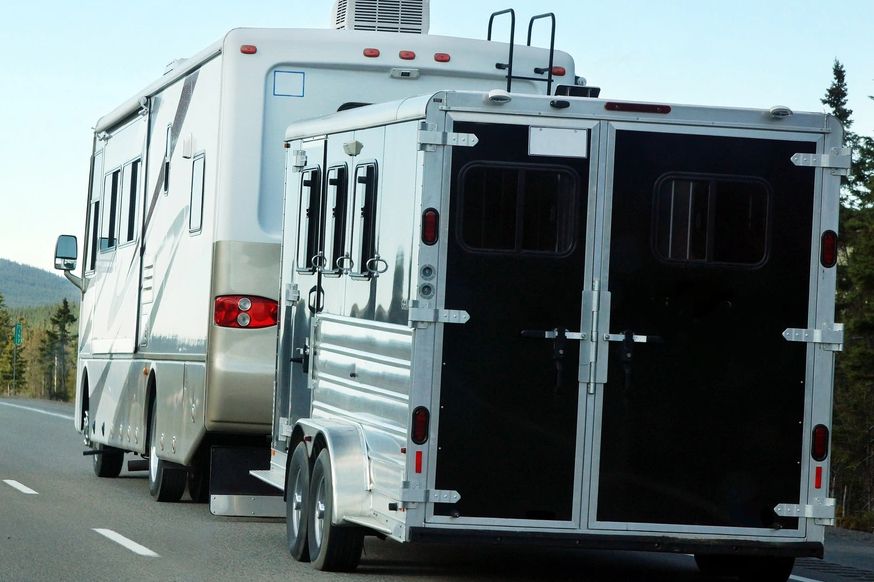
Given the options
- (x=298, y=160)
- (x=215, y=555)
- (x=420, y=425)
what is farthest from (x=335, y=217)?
(x=215, y=555)

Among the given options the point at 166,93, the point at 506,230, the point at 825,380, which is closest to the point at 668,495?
the point at 825,380

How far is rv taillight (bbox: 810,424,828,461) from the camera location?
9.34m

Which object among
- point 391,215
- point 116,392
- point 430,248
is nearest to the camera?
point 430,248

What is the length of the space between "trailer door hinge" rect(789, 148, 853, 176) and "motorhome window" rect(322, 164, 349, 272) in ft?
9.39

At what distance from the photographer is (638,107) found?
9242 millimetres

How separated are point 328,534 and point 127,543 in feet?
6.84

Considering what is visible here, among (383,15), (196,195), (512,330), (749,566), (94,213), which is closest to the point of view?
(512,330)

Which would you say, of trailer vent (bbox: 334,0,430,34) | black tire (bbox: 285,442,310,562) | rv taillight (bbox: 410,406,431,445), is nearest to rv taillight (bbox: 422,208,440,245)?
rv taillight (bbox: 410,406,431,445)

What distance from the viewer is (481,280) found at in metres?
9.18

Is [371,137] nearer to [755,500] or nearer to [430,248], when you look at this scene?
[430,248]

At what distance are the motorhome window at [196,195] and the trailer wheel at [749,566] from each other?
15.4 ft

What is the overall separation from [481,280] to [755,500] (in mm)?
1910

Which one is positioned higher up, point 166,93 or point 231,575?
point 166,93

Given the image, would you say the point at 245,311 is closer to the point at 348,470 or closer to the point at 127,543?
the point at 127,543
